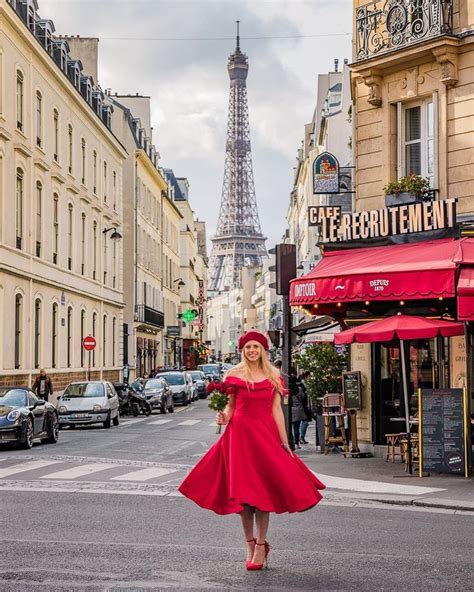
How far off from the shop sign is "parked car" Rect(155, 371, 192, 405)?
2755 centimetres

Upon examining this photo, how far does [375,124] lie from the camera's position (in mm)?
20766

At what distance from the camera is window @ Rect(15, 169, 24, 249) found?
3684cm

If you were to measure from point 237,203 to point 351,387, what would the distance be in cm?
14619

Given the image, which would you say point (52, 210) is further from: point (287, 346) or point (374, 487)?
point (374, 487)

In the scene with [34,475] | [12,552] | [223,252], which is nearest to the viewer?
[12,552]

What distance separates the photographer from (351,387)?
65.4ft

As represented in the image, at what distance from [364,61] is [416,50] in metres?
1.27

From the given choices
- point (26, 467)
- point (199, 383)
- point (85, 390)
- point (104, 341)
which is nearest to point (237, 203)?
point (199, 383)

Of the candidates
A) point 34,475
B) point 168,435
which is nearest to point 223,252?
point 168,435

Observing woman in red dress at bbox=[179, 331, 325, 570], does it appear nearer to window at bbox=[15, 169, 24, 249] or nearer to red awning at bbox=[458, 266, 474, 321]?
red awning at bbox=[458, 266, 474, 321]

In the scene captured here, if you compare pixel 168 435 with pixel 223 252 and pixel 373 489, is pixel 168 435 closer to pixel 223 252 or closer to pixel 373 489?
pixel 373 489

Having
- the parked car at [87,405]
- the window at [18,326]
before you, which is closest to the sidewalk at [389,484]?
the parked car at [87,405]

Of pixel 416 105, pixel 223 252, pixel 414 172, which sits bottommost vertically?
pixel 414 172

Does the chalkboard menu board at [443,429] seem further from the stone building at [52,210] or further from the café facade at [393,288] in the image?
the stone building at [52,210]
